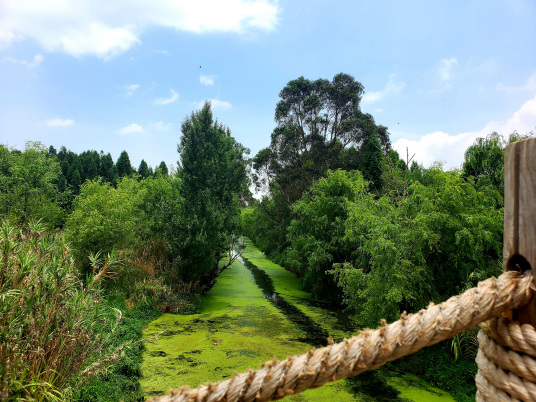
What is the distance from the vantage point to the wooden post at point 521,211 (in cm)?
61

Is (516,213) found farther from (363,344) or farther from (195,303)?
(195,303)

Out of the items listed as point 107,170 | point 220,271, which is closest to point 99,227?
point 220,271

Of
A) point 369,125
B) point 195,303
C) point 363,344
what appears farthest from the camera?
point 369,125

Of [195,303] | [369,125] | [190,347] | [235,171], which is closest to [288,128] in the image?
[369,125]

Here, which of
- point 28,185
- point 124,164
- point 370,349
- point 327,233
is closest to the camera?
point 370,349

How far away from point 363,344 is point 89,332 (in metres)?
4.82

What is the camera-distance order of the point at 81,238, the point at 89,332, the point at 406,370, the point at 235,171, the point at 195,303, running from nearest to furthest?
the point at 89,332 → the point at 406,370 → the point at 81,238 → the point at 195,303 → the point at 235,171

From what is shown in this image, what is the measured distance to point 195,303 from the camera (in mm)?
12211

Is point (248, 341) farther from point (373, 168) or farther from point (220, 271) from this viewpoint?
point (373, 168)

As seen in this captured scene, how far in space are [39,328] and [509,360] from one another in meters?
4.64

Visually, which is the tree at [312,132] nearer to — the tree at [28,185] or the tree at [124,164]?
the tree at [28,185]

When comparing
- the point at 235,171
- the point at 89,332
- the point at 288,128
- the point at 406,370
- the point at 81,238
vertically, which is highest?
the point at 288,128

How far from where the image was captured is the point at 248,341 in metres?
8.73

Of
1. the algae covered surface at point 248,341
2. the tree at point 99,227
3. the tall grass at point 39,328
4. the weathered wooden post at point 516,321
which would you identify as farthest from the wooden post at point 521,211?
the tree at point 99,227
